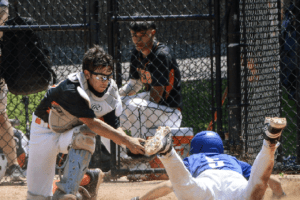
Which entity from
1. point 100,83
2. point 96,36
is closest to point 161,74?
point 96,36

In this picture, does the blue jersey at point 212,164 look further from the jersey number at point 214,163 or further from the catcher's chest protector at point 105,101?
the catcher's chest protector at point 105,101

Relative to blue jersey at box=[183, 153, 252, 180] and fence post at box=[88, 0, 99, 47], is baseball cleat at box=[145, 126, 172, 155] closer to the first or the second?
blue jersey at box=[183, 153, 252, 180]

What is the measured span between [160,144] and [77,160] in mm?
858

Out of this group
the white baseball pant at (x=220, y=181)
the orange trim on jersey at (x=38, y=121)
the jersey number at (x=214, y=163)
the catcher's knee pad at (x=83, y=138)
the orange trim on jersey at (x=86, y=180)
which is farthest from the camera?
the orange trim on jersey at (x=86, y=180)

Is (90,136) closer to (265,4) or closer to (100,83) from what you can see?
(100,83)

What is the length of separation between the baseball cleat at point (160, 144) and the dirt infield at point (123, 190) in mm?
1345

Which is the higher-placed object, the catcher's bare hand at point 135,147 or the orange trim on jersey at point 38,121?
the orange trim on jersey at point 38,121

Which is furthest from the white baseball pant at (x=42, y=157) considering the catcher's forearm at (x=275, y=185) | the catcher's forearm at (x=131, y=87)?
the catcher's forearm at (x=275, y=185)

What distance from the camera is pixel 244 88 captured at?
3492 mm

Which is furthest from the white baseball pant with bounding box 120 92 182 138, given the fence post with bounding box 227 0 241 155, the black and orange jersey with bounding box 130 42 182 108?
the fence post with bounding box 227 0 241 155

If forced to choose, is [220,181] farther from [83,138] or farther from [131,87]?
[131,87]

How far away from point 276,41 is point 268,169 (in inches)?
65.9

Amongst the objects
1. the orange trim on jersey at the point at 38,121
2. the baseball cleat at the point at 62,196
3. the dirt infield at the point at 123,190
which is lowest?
the dirt infield at the point at 123,190

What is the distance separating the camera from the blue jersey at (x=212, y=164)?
8.89 feet
